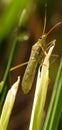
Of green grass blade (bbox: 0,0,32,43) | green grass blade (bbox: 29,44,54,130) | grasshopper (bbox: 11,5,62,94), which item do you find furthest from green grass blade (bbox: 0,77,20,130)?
green grass blade (bbox: 0,0,32,43)

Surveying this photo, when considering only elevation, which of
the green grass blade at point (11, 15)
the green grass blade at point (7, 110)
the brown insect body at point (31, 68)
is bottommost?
the green grass blade at point (7, 110)

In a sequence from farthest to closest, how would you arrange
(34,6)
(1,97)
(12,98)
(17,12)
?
(34,6)
(17,12)
(1,97)
(12,98)

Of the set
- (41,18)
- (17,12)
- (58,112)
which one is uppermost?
(41,18)

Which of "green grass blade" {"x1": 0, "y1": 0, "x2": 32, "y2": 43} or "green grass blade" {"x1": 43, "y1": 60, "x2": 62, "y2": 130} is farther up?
"green grass blade" {"x1": 0, "y1": 0, "x2": 32, "y2": 43}

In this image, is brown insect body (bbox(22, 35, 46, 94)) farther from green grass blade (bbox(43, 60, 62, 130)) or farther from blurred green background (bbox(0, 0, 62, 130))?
blurred green background (bbox(0, 0, 62, 130))

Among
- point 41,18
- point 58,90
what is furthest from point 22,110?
point 58,90

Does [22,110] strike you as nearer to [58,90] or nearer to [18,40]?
[18,40]

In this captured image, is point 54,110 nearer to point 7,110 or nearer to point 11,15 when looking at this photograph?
point 7,110

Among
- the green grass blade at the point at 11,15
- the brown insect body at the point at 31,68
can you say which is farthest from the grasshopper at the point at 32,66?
the green grass blade at the point at 11,15

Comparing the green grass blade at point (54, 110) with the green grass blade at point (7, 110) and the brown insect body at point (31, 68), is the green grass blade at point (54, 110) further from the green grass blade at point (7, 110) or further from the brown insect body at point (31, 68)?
the brown insect body at point (31, 68)

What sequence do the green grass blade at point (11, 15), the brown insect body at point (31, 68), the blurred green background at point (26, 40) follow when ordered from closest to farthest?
1. the brown insect body at point (31, 68)
2. the green grass blade at point (11, 15)
3. the blurred green background at point (26, 40)

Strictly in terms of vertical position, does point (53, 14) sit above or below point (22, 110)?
above
